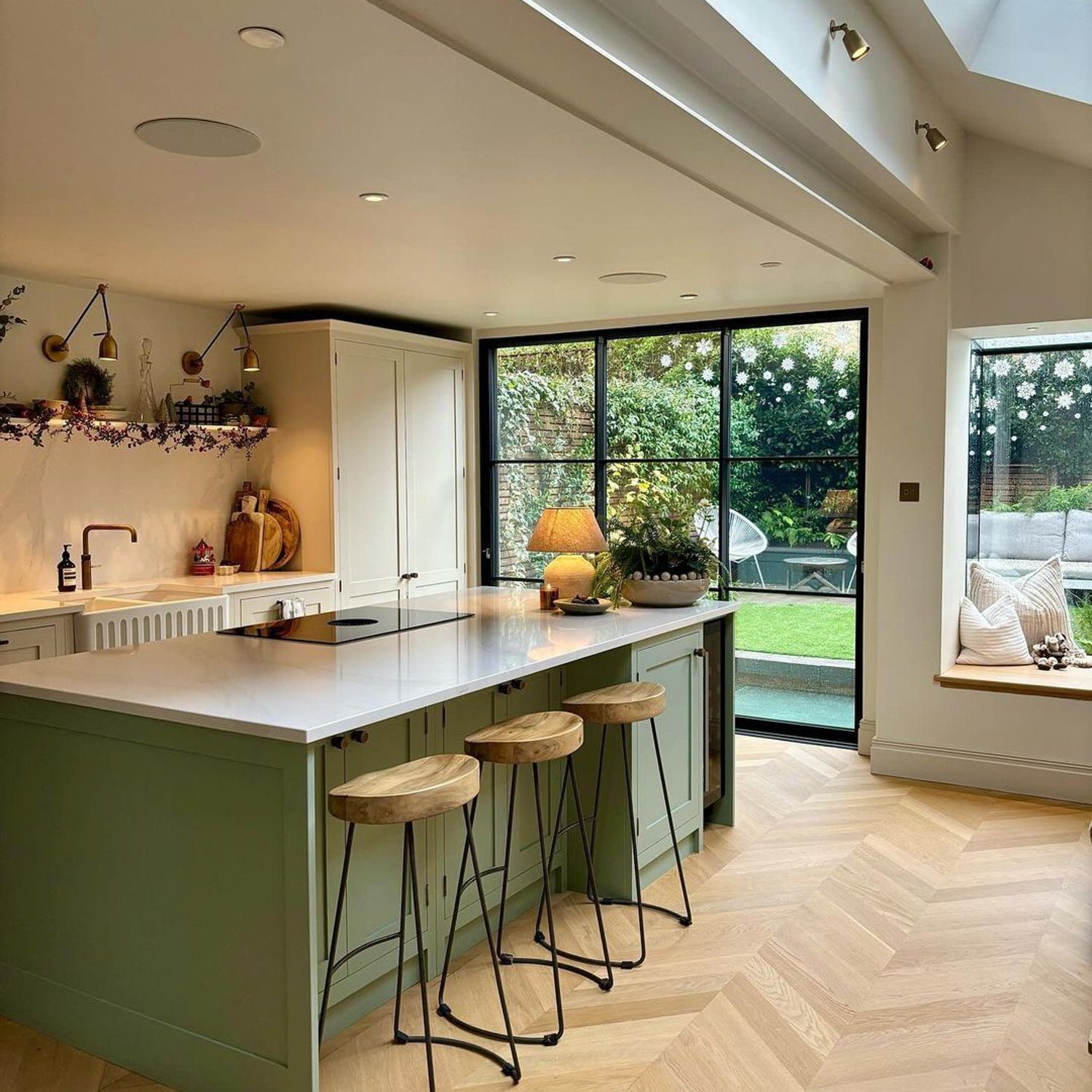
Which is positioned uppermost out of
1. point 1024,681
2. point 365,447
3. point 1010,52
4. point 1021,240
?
point 1010,52

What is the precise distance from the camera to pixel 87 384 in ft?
16.8

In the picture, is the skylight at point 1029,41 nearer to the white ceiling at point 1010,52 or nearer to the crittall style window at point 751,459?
the white ceiling at point 1010,52

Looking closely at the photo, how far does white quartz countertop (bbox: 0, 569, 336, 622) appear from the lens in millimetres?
4434

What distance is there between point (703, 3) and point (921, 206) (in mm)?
2327

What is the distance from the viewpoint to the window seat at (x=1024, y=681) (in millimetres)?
4672

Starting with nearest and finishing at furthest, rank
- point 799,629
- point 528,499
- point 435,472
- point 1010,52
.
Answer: point 1010,52, point 799,629, point 435,472, point 528,499

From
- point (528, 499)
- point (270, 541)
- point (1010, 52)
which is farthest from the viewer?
point (528, 499)

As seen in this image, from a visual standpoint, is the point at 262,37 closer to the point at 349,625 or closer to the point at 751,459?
the point at 349,625

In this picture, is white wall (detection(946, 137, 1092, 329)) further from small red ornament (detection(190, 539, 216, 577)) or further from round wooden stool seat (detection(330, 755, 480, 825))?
small red ornament (detection(190, 539, 216, 577))

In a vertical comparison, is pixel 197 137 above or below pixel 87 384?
above

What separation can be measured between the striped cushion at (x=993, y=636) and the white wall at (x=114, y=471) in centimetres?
392

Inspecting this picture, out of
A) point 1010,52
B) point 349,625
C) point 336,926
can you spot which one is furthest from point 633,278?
point 336,926

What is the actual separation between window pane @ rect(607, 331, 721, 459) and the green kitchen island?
3.06m

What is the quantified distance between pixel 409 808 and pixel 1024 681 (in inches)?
137
